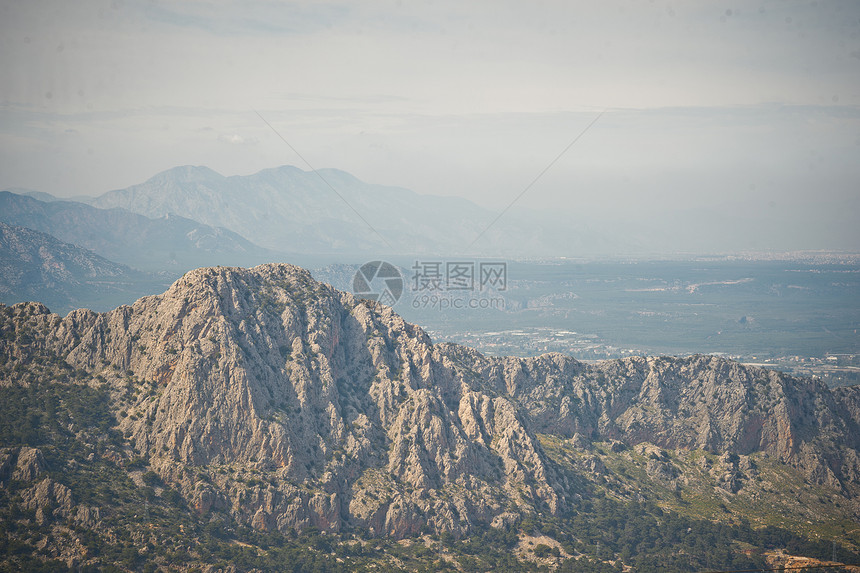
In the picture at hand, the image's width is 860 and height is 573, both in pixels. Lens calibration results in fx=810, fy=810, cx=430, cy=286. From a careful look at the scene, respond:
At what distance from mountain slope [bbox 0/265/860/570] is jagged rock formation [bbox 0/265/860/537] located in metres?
0.29

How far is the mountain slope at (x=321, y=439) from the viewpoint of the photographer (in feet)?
463

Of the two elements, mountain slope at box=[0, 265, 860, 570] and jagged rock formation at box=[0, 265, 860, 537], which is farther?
jagged rock formation at box=[0, 265, 860, 537]

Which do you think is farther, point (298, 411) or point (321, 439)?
A: point (298, 411)

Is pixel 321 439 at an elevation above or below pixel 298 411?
below

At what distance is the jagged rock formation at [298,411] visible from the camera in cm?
14212

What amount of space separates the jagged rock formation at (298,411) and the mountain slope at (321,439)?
11.6 inches

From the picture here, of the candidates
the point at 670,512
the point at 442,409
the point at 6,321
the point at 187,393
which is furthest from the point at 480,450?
the point at 6,321

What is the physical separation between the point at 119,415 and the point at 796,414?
505 ft

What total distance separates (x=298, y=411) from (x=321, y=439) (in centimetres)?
682

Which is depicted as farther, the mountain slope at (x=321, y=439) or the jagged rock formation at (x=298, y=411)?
the jagged rock formation at (x=298, y=411)

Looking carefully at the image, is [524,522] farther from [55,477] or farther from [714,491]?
[55,477]

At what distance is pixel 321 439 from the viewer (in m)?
152

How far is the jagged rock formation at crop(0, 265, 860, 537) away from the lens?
142125 millimetres

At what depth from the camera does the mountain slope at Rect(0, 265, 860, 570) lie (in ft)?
463
